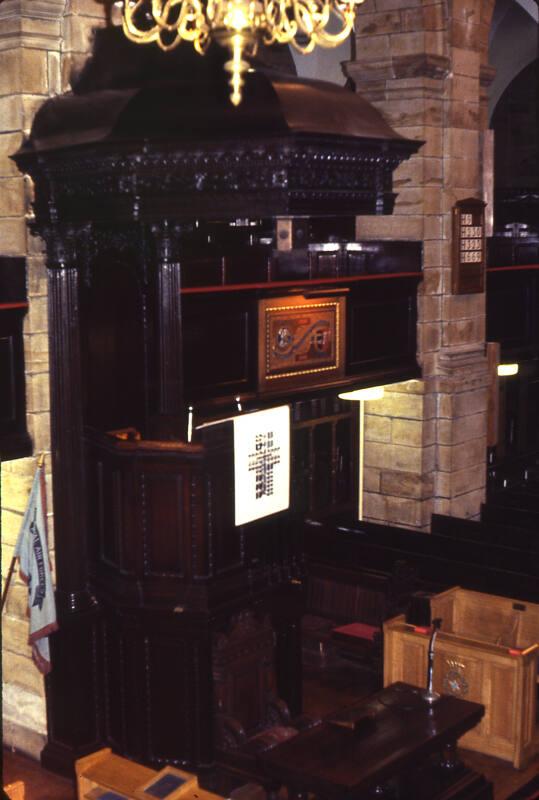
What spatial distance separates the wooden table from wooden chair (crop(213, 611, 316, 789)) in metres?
0.85

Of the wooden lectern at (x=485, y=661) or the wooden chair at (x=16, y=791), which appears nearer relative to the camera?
the wooden chair at (x=16, y=791)

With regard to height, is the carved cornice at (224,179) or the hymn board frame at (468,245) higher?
the carved cornice at (224,179)

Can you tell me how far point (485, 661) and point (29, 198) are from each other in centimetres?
575

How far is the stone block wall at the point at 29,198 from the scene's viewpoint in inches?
377

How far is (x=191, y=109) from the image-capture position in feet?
28.2

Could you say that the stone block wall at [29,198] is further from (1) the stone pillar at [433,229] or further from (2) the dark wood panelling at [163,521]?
(1) the stone pillar at [433,229]

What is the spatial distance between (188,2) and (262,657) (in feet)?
19.2

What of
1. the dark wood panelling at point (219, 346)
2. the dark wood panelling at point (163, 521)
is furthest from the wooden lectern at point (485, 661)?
the dark wood panelling at point (219, 346)

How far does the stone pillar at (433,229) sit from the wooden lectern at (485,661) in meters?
2.53

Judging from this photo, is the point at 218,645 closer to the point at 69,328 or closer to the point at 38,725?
the point at 38,725

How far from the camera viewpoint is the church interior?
8727 mm

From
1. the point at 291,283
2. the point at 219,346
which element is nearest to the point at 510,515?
the point at 291,283

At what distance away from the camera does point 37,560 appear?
31.3 feet

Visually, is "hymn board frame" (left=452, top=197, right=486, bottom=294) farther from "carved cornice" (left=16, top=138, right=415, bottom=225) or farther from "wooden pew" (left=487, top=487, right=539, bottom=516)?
"carved cornice" (left=16, top=138, right=415, bottom=225)
